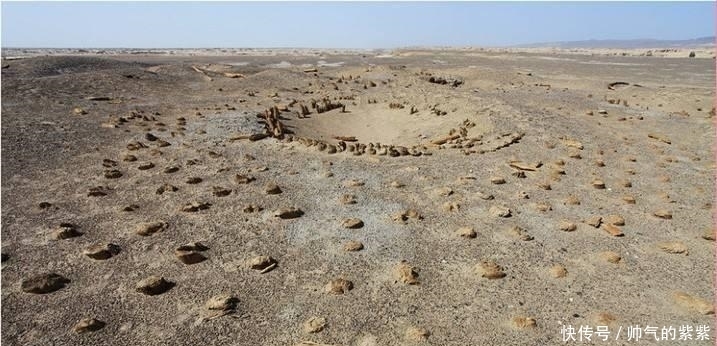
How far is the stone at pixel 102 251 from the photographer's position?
16.7 feet

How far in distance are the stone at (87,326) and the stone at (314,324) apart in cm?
179

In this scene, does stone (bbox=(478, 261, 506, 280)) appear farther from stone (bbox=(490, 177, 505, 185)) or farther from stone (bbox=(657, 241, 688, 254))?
stone (bbox=(490, 177, 505, 185))

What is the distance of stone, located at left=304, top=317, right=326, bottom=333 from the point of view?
397 cm

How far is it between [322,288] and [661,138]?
953 cm

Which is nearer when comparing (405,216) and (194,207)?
(405,216)

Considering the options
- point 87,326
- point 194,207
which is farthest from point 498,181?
point 87,326

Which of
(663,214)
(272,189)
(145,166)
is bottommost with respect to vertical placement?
(663,214)

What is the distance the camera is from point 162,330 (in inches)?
157

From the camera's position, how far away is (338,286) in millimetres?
4547

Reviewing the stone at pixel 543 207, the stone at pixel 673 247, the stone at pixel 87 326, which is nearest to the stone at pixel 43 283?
the stone at pixel 87 326

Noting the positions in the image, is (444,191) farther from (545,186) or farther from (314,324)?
(314,324)

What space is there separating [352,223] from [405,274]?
1.37 metres

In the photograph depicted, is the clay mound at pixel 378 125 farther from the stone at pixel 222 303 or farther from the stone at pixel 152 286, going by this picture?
the stone at pixel 222 303

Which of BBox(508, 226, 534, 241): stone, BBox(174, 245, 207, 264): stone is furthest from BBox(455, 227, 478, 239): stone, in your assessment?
BBox(174, 245, 207, 264): stone
